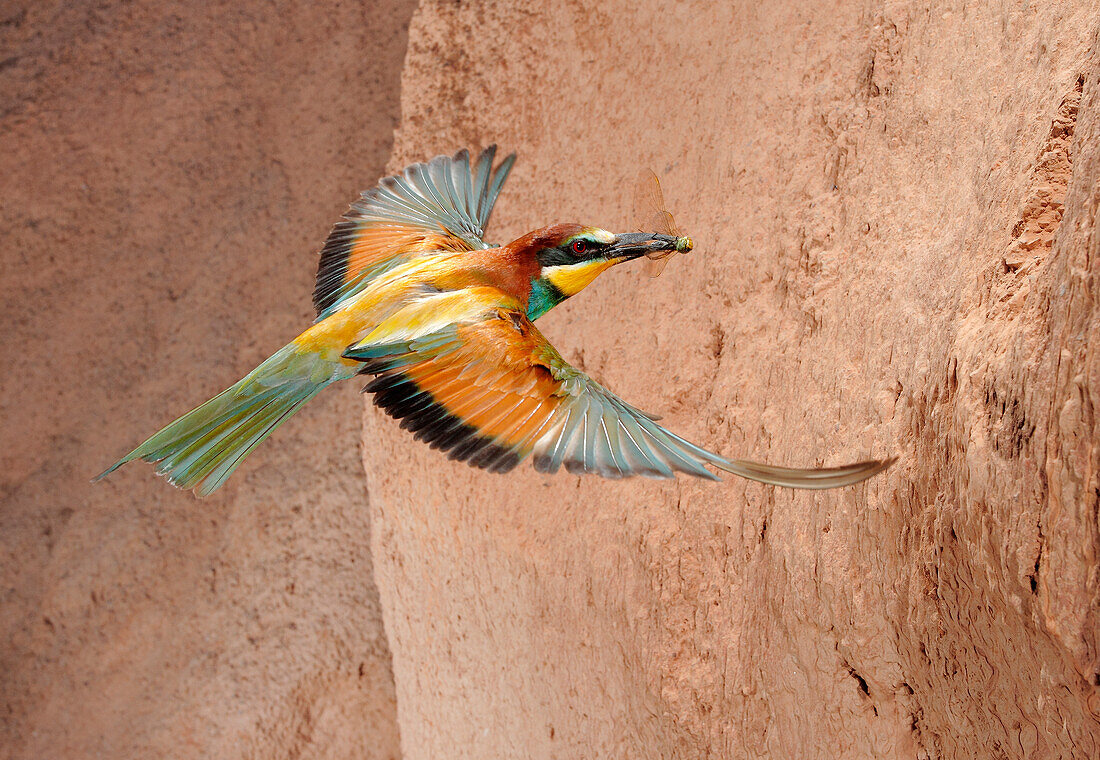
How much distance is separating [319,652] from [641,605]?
61.6 inches

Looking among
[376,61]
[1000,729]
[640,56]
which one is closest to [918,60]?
[640,56]

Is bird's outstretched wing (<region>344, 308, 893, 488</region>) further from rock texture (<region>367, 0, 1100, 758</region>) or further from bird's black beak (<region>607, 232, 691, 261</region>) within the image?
rock texture (<region>367, 0, 1100, 758</region>)

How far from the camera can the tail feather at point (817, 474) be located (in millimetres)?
857

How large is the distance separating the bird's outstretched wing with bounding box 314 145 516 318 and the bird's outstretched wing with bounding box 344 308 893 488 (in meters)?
0.35

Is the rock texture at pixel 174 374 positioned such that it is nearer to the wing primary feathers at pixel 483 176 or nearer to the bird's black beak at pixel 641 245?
the wing primary feathers at pixel 483 176

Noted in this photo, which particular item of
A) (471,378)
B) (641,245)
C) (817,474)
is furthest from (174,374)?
(817,474)

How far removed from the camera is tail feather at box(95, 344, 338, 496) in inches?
48.0

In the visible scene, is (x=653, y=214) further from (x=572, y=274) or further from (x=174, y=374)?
(x=174, y=374)

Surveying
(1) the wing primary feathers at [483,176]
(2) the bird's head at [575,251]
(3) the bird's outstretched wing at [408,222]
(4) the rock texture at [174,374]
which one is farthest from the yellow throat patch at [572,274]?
(4) the rock texture at [174,374]

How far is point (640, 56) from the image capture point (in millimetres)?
1987

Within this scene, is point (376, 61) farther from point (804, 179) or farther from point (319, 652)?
point (319, 652)

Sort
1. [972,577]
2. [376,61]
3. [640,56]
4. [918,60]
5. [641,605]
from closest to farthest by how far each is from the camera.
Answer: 1. [972,577]
2. [918,60]
3. [641,605]
4. [640,56]
5. [376,61]

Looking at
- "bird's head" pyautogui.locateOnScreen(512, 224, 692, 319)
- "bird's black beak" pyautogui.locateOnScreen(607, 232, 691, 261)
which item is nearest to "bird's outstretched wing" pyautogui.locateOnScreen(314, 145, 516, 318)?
"bird's head" pyautogui.locateOnScreen(512, 224, 692, 319)

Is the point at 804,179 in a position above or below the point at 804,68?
below
